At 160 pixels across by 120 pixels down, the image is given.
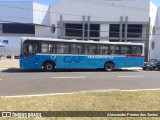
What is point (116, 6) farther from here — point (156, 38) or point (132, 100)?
point (132, 100)

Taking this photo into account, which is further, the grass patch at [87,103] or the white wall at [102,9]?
the white wall at [102,9]

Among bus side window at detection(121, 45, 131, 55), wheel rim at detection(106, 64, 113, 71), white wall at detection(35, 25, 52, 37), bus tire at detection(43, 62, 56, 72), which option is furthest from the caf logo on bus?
white wall at detection(35, 25, 52, 37)

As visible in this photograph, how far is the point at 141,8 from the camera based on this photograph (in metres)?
49.0

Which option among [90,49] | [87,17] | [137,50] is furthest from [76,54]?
[87,17]

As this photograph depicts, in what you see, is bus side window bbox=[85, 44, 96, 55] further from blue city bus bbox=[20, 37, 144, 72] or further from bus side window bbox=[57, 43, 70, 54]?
bus side window bbox=[57, 43, 70, 54]

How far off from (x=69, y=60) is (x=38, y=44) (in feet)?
9.77

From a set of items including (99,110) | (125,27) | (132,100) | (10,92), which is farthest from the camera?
(125,27)

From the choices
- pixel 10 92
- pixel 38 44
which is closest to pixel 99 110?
pixel 10 92

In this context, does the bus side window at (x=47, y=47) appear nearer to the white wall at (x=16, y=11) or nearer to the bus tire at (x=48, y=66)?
the bus tire at (x=48, y=66)

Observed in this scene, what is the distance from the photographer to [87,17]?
48969 mm

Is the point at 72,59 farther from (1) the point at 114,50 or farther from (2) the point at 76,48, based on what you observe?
(1) the point at 114,50

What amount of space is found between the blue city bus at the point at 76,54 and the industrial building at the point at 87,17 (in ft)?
87.9

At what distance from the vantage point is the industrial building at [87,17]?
48906mm

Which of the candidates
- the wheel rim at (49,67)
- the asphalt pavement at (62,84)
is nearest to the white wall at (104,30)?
the wheel rim at (49,67)
